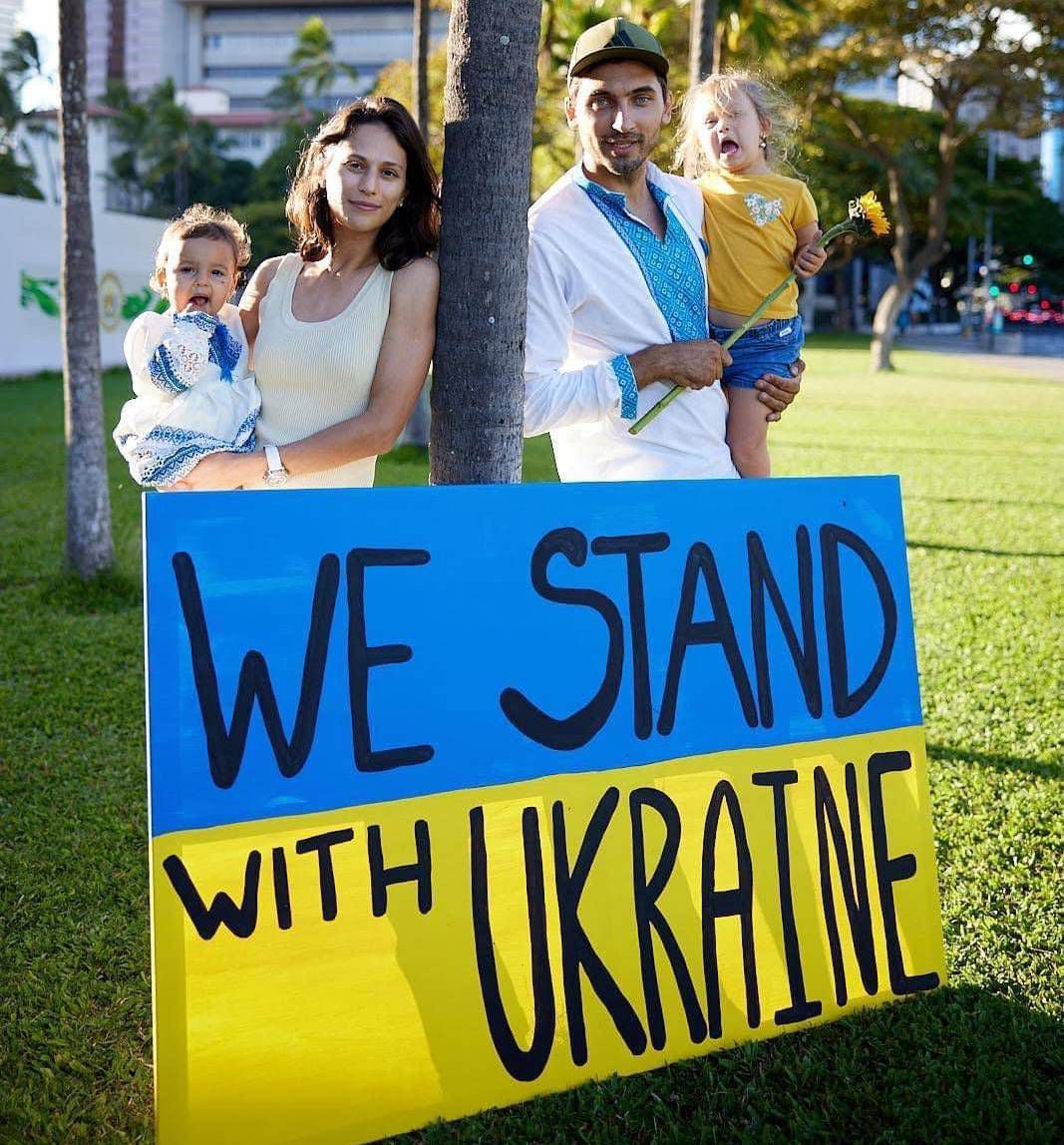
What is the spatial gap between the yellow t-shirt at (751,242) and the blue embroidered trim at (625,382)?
17.2 inches

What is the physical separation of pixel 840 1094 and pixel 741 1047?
22 centimetres

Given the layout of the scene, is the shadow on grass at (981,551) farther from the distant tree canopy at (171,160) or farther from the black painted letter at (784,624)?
the distant tree canopy at (171,160)

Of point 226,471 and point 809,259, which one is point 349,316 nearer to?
point 226,471

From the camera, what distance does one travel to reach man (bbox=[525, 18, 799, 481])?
287cm

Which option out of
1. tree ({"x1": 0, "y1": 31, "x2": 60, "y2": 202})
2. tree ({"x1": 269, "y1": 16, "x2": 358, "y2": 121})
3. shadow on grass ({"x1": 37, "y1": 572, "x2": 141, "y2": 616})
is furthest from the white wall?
tree ({"x1": 269, "y1": 16, "x2": 358, "y2": 121})

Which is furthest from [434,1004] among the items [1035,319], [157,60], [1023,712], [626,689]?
[157,60]

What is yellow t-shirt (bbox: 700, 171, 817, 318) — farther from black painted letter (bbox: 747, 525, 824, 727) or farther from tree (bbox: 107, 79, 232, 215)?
tree (bbox: 107, 79, 232, 215)

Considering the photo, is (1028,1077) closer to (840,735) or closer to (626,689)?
(840,735)

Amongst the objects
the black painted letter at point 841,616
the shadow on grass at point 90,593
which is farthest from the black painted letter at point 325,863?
the shadow on grass at point 90,593

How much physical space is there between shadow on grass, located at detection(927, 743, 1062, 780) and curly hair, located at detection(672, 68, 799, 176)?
2297 millimetres

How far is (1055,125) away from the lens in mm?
26438

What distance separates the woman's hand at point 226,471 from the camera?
8.75 ft

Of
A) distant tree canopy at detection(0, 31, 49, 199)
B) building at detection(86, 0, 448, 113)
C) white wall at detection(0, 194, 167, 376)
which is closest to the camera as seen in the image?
white wall at detection(0, 194, 167, 376)

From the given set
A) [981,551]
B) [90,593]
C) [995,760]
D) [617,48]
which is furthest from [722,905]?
[981,551]
